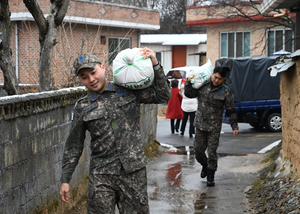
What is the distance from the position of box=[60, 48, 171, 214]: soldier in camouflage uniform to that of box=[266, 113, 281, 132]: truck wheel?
11.2 meters

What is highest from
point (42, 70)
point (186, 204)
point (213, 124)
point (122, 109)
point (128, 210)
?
point (42, 70)

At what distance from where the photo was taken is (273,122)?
13984mm

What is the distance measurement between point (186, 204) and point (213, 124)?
58.4 inches

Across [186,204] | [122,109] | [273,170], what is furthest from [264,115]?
[122,109]

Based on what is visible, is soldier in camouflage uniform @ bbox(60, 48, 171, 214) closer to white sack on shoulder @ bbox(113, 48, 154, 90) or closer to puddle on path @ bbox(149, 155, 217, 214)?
white sack on shoulder @ bbox(113, 48, 154, 90)

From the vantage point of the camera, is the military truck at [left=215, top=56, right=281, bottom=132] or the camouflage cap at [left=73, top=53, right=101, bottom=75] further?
the military truck at [left=215, top=56, right=281, bottom=132]

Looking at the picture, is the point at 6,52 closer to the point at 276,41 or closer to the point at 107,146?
the point at 107,146

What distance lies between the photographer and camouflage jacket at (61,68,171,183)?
11.1 ft

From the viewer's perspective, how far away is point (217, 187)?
6.75m

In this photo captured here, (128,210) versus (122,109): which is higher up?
(122,109)

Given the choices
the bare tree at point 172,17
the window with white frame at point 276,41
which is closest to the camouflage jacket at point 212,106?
the window with white frame at point 276,41

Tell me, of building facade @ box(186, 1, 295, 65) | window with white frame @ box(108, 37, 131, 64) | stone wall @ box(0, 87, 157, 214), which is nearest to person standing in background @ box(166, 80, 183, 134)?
window with white frame @ box(108, 37, 131, 64)

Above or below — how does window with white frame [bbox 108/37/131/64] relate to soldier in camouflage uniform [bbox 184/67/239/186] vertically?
above

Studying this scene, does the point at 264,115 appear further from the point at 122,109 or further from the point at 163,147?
the point at 122,109
